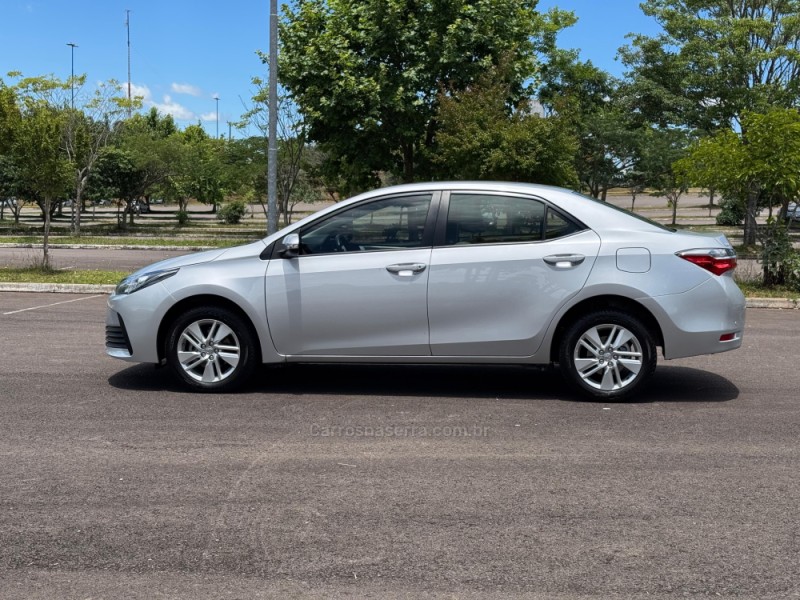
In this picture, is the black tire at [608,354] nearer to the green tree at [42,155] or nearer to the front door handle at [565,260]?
the front door handle at [565,260]

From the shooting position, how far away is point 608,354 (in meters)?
6.59

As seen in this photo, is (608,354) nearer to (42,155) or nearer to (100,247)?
(42,155)

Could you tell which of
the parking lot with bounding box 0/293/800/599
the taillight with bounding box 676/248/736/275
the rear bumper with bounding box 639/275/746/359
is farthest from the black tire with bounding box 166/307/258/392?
the taillight with bounding box 676/248/736/275

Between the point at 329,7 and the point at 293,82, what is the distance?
3.03 metres

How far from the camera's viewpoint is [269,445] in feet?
18.0

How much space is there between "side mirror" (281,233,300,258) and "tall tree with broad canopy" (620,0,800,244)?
83.9ft

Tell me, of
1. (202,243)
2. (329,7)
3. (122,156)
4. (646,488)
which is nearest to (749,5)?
(329,7)

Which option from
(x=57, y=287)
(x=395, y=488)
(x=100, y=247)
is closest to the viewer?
(x=395, y=488)

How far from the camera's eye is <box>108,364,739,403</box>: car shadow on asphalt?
7070mm

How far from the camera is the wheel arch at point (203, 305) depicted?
6844 millimetres

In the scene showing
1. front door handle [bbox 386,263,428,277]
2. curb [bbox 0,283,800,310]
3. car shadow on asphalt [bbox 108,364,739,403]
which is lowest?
car shadow on asphalt [bbox 108,364,739,403]

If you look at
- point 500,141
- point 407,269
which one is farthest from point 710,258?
point 500,141

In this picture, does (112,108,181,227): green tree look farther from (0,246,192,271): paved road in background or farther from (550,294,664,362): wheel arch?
(550,294,664,362): wheel arch

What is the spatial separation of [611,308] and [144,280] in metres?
3.83
